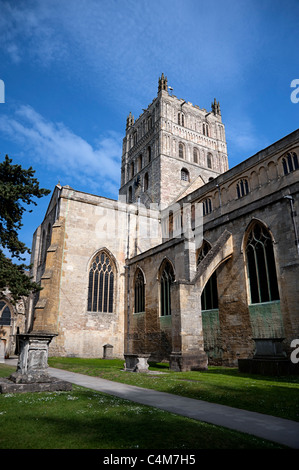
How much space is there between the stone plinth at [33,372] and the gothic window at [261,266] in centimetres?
980

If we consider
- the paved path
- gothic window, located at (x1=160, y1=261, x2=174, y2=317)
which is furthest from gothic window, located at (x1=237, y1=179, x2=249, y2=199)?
the paved path

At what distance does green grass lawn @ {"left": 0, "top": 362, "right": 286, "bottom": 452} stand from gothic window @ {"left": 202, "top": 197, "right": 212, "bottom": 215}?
21650 mm

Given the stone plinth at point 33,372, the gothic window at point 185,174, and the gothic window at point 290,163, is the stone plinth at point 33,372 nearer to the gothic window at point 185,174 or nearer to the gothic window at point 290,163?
the gothic window at point 290,163

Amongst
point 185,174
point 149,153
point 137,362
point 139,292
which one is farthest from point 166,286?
point 149,153

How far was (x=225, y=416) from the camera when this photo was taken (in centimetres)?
554

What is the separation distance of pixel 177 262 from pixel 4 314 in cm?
2046

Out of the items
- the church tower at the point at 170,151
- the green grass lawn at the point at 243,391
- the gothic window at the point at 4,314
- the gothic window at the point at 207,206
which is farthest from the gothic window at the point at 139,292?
the gothic window at the point at 4,314

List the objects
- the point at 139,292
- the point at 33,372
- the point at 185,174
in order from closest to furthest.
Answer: the point at 33,372 → the point at 139,292 → the point at 185,174

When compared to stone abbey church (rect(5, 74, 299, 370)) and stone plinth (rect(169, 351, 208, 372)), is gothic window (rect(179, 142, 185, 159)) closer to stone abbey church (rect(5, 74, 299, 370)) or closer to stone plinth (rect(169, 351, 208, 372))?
stone abbey church (rect(5, 74, 299, 370))

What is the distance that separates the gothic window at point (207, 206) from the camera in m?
26.4

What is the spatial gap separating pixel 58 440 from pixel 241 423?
2.92 meters

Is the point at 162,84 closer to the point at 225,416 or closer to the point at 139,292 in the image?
the point at 139,292

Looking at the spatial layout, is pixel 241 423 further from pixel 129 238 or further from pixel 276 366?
pixel 129 238
